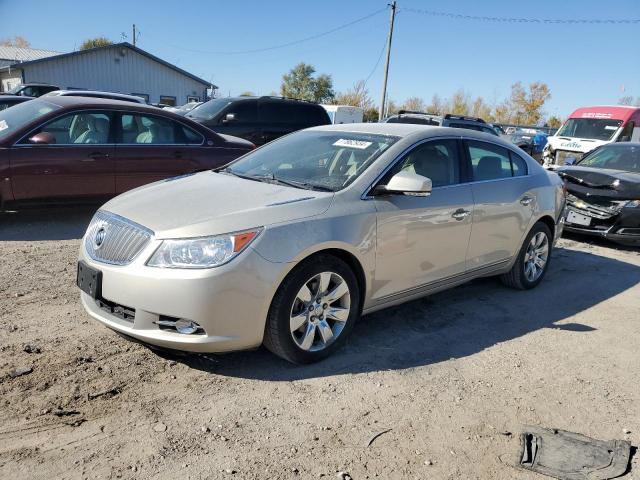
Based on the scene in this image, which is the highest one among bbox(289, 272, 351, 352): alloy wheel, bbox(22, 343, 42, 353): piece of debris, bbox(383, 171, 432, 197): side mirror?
bbox(383, 171, 432, 197): side mirror

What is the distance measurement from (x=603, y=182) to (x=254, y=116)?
698cm

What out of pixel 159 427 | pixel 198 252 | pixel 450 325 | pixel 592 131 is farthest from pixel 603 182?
pixel 592 131

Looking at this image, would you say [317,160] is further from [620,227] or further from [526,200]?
[620,227]

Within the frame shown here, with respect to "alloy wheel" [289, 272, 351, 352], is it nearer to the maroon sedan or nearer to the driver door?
the driver door

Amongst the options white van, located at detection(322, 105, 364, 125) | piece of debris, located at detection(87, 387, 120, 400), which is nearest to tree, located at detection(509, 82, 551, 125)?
white van, located at detection(322, 105, 364, 125)

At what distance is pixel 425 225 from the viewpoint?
4.10 m

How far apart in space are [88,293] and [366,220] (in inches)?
73.5

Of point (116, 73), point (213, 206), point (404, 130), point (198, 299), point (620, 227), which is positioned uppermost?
point (116, 73)

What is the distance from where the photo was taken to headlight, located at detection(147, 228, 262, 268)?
10.0ft

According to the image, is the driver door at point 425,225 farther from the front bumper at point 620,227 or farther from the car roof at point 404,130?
the front bumper at point 620,227

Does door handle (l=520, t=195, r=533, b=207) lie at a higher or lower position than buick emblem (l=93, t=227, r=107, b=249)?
higher

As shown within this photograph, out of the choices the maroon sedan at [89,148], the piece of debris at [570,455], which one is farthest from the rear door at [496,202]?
the maroon sedan at [89,148]

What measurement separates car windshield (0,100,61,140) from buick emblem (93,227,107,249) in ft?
12.0

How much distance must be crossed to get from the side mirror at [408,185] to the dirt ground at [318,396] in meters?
1.15
